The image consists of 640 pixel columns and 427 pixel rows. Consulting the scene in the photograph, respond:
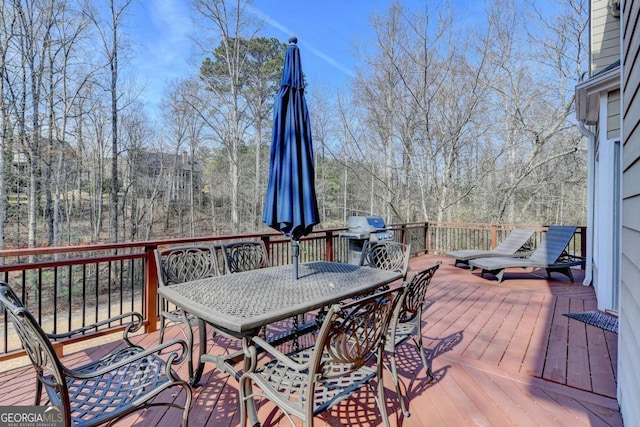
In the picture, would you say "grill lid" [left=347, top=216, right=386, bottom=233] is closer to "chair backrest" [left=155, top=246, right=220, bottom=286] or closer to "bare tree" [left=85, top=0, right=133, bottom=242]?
"chair backrest" [left=155, top=246, right=220, bottom=286]

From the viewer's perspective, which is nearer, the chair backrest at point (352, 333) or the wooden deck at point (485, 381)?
the chair backrest at point (352, 333)

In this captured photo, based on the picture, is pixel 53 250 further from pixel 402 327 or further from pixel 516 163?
pixel 516 163

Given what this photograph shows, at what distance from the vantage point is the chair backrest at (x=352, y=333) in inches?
53.9

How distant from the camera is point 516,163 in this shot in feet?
32.5

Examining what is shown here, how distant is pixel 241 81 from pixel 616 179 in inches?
506

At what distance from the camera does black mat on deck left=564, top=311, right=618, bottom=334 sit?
3109 mm

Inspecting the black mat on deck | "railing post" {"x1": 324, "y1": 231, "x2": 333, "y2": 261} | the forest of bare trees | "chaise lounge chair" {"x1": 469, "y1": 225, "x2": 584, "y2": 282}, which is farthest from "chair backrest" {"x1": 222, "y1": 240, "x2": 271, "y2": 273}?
the forest of bare trees

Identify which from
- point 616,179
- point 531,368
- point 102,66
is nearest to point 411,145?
point 616,179

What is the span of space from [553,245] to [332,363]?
209 inches

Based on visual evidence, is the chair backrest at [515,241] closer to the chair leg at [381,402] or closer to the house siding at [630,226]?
the house siding at [630,226]

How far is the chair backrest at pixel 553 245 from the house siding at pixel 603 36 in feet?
8.42

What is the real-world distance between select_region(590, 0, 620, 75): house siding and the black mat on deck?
359cm

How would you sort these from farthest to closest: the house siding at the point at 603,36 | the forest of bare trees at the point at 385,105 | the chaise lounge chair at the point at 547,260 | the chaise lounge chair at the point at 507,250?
1. the forest of bare trees at the point at 385,105
2. the chaise lounge chair at the point at 507,250
3. the chaise lounge chair at the point at 547,260
4. the house siding at the point at 603,36

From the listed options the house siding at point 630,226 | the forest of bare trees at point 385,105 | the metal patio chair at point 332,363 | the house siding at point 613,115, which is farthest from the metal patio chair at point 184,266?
the forest of bare trees at point 385,105
